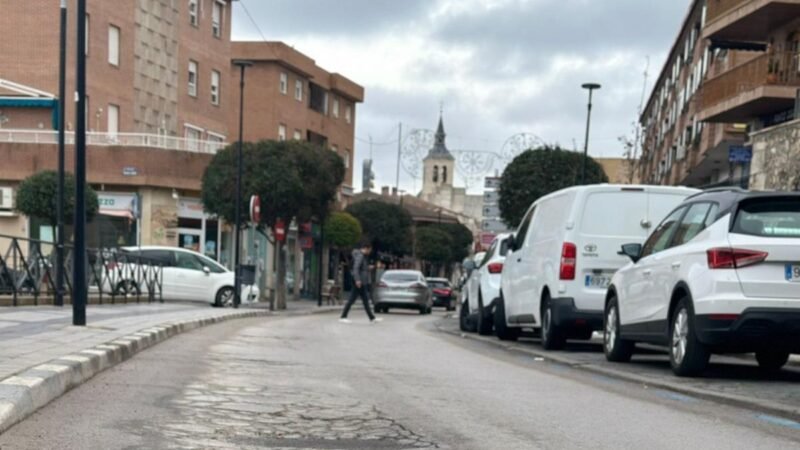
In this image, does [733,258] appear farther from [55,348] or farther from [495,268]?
[495,268]

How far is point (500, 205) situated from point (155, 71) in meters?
16.2

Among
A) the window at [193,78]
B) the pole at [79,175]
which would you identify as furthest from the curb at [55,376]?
the window at [193,78]

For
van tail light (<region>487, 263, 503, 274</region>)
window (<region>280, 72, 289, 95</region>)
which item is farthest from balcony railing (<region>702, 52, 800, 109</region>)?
window (<region>280, 72, 289, 95</region>)

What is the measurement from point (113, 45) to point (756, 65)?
26.0m

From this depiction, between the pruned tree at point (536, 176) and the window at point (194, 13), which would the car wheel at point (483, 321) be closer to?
the pruned tree at point (536, 176)

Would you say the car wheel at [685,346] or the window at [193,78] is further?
the window at [193,78]

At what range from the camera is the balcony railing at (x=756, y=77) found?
87.6 feet

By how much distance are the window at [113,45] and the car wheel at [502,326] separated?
2954cm

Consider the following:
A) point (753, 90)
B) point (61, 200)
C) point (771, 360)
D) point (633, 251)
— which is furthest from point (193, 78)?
point (771, 360)

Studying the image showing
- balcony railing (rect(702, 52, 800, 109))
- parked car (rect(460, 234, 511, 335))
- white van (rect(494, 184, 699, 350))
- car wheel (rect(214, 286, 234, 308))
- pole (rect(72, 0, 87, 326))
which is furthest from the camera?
car wheel (rect(214, 286, 234, 308))

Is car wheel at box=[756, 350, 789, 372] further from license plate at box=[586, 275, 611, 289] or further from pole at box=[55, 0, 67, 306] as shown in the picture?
pole at box=[55, 0, 67, 306]

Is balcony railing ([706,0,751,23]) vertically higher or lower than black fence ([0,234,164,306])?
higher

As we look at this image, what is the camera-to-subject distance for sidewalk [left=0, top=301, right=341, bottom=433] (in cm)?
641

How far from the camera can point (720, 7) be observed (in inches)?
1169
